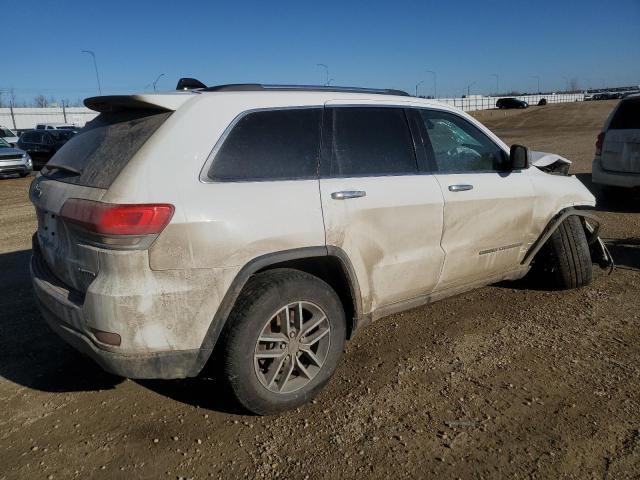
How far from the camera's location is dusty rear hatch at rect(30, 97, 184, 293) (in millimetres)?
2725

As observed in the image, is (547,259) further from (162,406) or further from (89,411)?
(89,411)

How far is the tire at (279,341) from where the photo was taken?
2.83 meters

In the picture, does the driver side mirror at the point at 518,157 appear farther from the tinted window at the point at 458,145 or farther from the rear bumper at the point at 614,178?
the rear bumper at the point at 614,178

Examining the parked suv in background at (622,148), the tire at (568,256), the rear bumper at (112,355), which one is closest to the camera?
the rear bumper at (112,355)

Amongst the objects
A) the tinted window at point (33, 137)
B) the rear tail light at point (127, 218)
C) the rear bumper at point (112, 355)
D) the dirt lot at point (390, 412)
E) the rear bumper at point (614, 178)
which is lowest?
the dirt lot at point (390, 412)

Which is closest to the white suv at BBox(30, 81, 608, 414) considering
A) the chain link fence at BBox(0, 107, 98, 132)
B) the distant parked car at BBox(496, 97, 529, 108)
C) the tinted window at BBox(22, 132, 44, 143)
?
the tinted window at BBox(22, 132, 44, 143)

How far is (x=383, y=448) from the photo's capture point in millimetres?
2781

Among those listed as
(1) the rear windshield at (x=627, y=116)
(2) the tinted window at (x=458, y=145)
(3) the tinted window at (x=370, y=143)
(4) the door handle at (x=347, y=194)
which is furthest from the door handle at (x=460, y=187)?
(1) the rear windshield at (x=627, y=116)

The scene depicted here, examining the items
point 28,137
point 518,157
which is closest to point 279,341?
point 518,157

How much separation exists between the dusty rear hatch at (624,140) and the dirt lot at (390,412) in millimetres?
4602

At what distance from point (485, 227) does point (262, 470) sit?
2443 mm

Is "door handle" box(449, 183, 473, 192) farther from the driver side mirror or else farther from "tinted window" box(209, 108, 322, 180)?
"tinted window" box(209, 108, 322, 180)

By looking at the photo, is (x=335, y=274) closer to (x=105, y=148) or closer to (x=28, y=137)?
(x=105, y=148)

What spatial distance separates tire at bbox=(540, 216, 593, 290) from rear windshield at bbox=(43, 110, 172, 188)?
3.60 metres
